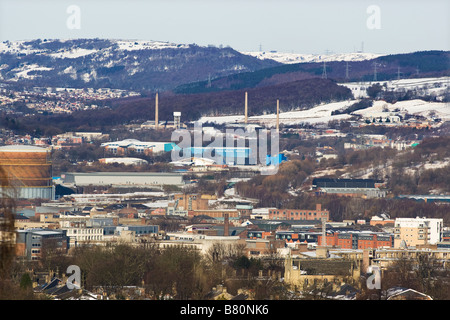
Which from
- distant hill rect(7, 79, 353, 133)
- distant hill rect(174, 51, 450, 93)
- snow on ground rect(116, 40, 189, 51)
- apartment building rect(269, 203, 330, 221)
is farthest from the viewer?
snow on ground rect(116, 40, 189, 51)

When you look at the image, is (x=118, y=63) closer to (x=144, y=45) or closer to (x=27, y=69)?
(x=144, y=45)

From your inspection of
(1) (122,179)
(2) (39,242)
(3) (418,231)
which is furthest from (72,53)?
(2) (39,242)

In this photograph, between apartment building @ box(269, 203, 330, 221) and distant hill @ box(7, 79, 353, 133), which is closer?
apartment building @ box(269, 203, 330, 221)

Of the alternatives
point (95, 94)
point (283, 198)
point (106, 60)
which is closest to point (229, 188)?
point (283, 198)

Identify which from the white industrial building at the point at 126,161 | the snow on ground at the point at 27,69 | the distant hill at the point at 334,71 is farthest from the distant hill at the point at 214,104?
the snow on ground at the point at 27,69

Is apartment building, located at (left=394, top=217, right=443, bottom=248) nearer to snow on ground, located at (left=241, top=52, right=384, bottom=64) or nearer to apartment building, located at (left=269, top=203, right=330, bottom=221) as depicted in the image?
apartment building, located at (left=269, top=203, right=330, bottom=221)

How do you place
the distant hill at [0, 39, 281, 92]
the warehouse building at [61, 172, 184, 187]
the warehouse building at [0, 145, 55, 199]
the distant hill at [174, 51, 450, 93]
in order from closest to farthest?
the warehouse building at [0, 145, 55, 199]
the warehouse building at [61, 172, 184, 187]
the distant hill at [174, 51, 450, 93]
the distant hill at [0, 39, 281, 92]

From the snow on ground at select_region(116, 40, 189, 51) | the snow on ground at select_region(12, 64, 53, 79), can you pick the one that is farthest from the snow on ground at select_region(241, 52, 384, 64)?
the snow on ground at select_region(12, 64, 53, 79)
